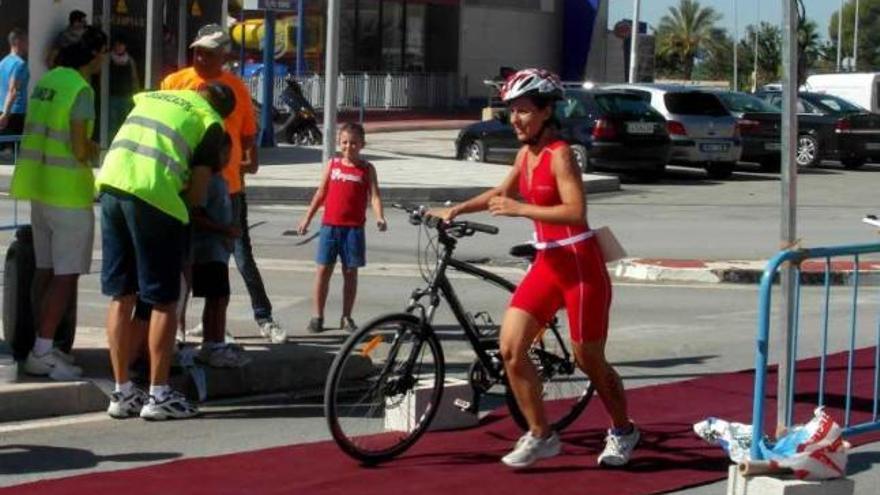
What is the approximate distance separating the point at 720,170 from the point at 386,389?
851 inches

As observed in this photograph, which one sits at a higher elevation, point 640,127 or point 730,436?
point 640,127

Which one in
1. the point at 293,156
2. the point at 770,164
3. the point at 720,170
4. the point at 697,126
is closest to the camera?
the point at 697,126

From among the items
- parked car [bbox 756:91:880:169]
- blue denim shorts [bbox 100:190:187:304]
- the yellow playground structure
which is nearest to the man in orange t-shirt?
blue denim shorts [bbox 100:190:187:304]

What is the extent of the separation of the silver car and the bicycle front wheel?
20.1 meters

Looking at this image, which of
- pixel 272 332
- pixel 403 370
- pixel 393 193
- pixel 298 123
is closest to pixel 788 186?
pixel 403 370

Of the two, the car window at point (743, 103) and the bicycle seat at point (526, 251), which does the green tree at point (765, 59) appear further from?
the bicycle seat at point (526, 251)

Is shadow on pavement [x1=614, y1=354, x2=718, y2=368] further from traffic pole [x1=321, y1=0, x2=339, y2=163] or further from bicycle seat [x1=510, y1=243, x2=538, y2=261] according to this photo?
traffic pole [x1=321, y1=0, x2=339, y2=163]

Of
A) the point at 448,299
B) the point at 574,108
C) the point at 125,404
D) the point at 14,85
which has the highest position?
the point at 14,85

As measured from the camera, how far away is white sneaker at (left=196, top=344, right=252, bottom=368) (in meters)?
9.27

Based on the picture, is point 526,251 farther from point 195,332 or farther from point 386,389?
point 195,332

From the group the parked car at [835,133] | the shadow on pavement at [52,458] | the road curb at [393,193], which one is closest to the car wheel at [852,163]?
the parked car at [835,133]

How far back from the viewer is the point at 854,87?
3866cm

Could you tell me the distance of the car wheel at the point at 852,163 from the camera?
A: 3196 cm

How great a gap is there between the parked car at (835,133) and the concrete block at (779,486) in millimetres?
24711
